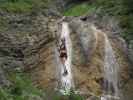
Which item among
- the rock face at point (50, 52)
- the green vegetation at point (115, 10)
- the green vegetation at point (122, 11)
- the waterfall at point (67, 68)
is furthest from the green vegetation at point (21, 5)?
the green vegetation at point (122, 11)

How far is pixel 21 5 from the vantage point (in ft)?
69.7

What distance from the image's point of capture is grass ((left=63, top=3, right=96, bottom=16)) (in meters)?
23.3

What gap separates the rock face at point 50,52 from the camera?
17.3 m

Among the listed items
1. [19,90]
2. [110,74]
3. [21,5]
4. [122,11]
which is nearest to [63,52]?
[110,74]

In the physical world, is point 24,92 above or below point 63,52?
below

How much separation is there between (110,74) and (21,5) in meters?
6.20

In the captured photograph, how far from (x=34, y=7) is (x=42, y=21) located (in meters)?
1.62

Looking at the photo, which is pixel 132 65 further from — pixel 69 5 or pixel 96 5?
pixel 69 5

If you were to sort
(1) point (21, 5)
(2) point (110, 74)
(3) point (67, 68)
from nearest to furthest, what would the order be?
(3) point (67, 68), (2) point (110, 74), (1) point (21, 5)

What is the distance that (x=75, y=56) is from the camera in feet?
59.4

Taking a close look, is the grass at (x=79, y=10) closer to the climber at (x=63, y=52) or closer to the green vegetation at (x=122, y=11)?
the green vegetation at (x=122, y=11)

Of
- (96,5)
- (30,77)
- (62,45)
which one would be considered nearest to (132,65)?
(62,45)

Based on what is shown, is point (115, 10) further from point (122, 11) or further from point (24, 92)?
point (24, 92)

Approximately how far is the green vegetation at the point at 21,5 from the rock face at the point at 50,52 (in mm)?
604
